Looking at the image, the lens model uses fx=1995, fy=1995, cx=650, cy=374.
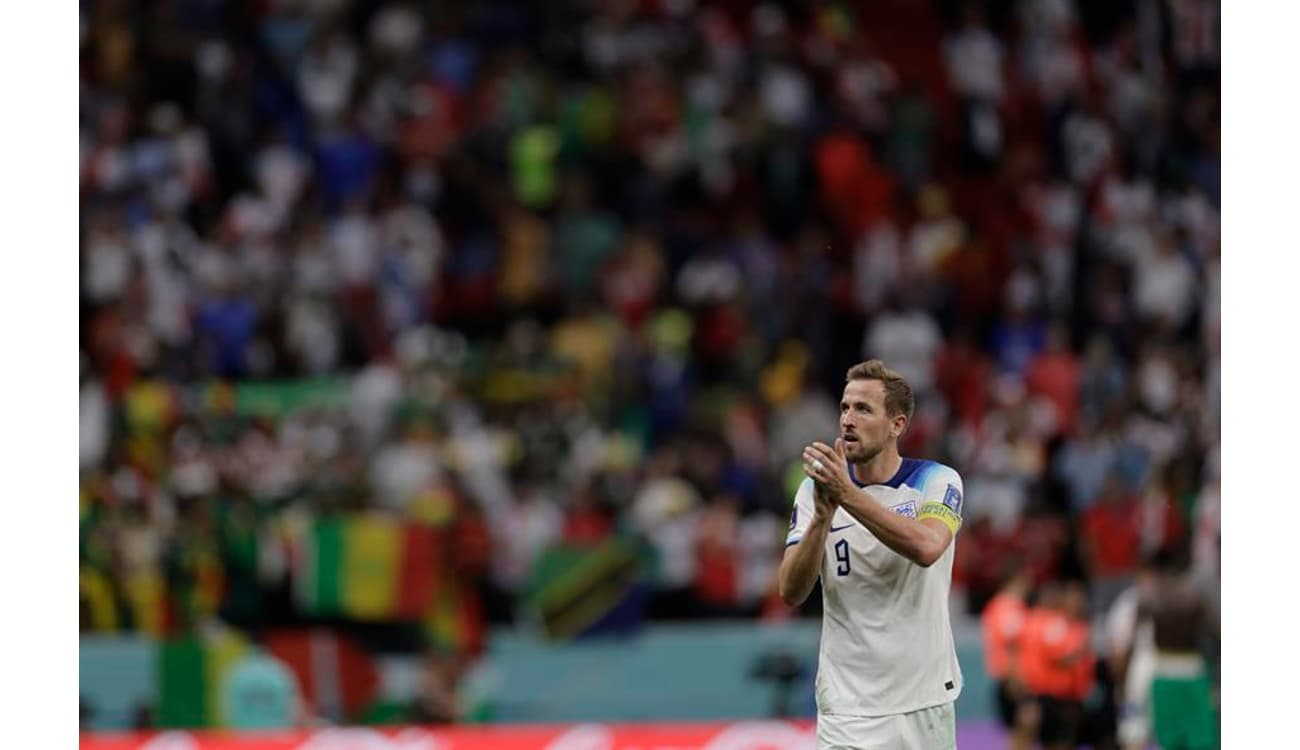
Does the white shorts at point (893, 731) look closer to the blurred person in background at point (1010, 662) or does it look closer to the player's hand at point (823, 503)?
the player's hand at point (823, 503)

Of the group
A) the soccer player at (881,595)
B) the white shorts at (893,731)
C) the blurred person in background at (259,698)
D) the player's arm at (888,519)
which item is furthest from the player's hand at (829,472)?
the blurred person in background at (259,698)

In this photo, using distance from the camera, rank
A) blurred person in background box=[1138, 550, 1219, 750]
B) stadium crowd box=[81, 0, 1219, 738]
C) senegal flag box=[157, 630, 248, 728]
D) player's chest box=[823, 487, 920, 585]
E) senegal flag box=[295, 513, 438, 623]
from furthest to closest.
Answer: stadium crowd box=[81, 0, 1219, 738], senegal flag box=[295, 513, 438, 623], senegal flag box=[157, 630, 248, 728], blurred person in background box=[1138, 550, 1219, 750], player's chest box=[823, 487, 920, 585]

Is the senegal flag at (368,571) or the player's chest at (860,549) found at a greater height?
the senegal flag at (368,571)

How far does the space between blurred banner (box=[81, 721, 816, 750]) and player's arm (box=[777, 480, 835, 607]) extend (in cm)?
398

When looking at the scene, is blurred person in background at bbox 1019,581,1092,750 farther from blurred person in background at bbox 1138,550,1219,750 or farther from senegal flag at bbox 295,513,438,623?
senegal flag at bbox 295,513,438,623

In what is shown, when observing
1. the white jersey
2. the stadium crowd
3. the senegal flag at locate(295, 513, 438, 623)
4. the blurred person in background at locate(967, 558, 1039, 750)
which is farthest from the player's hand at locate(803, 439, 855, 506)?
the senegal flag at locate(295, 513, 438, 623)

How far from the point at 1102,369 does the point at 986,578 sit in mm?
2804

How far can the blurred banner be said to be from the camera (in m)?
9.46

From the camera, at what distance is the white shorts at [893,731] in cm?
560

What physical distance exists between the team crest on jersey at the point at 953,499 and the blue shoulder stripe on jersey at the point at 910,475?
8cm

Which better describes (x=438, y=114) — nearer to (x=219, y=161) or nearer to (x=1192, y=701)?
(x=219, y=161)

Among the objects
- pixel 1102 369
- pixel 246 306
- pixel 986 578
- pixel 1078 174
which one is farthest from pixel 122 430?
pixel 1078 174

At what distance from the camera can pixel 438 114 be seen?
51.4 feet

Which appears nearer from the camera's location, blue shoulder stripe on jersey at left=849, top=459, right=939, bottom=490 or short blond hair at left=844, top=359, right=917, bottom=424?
short blond hair at left=844, top=359, right=917, bottom=424
